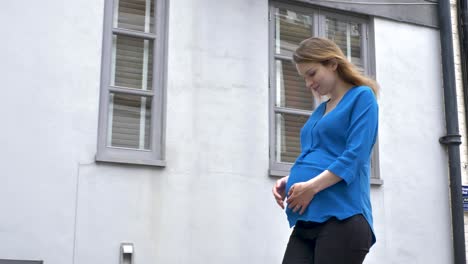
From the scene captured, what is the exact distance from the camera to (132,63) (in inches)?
244

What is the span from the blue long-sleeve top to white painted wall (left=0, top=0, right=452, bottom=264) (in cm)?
299

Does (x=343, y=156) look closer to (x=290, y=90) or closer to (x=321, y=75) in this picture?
(x=321, y=75)

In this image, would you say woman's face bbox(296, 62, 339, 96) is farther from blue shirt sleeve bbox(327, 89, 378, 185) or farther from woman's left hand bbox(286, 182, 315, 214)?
woman's left hand bbox(286, 182, 315, 214)

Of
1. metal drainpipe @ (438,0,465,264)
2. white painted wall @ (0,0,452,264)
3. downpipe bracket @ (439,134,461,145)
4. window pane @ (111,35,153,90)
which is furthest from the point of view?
downpipe bracket @ (439,134,461,145)

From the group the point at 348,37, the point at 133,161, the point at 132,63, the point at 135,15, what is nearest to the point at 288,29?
the point at 348,37

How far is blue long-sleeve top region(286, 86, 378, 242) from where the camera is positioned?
2.78m

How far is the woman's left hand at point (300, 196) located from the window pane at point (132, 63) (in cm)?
349

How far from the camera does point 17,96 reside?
5.53m

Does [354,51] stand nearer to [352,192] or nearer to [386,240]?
[386,240]

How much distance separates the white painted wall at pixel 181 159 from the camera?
5523 mm

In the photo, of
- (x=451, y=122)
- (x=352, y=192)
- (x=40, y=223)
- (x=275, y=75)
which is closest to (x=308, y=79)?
(x=352, y=192)

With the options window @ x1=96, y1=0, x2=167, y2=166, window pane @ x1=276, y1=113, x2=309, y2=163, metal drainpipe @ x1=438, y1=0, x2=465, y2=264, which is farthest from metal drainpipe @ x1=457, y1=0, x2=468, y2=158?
window @ x1=96, y1=0, x2=167, y2=166

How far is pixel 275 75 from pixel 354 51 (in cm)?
105

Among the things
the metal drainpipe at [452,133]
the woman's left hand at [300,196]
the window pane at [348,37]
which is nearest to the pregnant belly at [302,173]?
the woman's left hand at [300,196]
